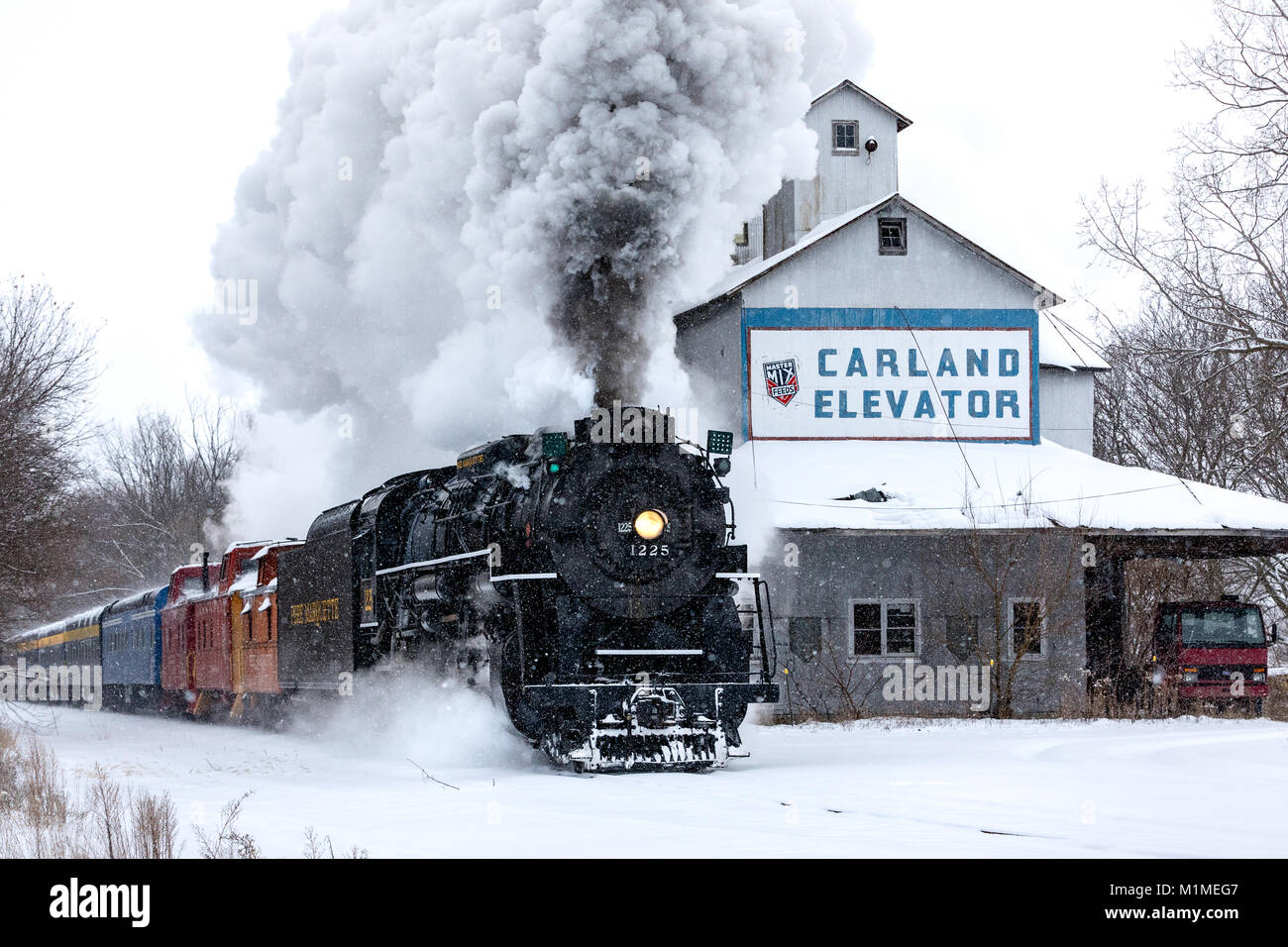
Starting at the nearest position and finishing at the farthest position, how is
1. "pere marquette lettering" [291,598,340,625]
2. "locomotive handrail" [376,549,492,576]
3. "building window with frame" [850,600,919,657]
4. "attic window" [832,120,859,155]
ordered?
"locomotive handrail" [376,549,492,576] → "pere marquette lettering" [291,598,340,625] → "building window with frame" [850,600,919,657] → "attic window" [832,120,859,155]

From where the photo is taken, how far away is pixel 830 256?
23.2m

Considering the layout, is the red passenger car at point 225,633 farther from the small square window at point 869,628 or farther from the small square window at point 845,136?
the small square window at point 845,136

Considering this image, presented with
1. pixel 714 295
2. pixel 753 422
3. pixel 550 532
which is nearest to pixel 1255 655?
pixel 753 422

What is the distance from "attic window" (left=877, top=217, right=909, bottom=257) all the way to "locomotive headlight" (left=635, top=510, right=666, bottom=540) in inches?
504

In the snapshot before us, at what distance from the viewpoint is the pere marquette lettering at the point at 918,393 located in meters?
22.7

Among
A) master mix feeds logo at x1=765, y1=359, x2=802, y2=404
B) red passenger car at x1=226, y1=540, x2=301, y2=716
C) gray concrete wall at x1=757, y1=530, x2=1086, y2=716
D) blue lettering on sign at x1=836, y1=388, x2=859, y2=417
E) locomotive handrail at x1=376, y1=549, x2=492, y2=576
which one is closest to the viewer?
locomotive handrail at x1=376, y1=549, x2=492, y2=576

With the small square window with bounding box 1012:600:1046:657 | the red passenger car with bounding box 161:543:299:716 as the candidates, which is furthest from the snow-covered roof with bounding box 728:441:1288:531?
the red passenger car with bounding box 161:543:299:716

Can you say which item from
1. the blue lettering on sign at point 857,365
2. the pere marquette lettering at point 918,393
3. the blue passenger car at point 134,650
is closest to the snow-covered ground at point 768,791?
the pere marquette lettering at point 918,393

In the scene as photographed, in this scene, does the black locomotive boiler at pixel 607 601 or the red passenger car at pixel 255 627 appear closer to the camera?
the black locomotive boiler at pixel 607 601

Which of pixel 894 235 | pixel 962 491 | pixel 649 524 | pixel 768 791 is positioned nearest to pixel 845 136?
pixel 894 235

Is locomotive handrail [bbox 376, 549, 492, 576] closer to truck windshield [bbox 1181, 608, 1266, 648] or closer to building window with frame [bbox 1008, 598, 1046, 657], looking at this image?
building window with frame [bbox 1008, 598, 1046, 657]

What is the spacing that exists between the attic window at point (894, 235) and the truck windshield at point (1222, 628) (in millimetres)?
7084

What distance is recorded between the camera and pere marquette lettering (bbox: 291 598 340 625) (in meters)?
16.0
